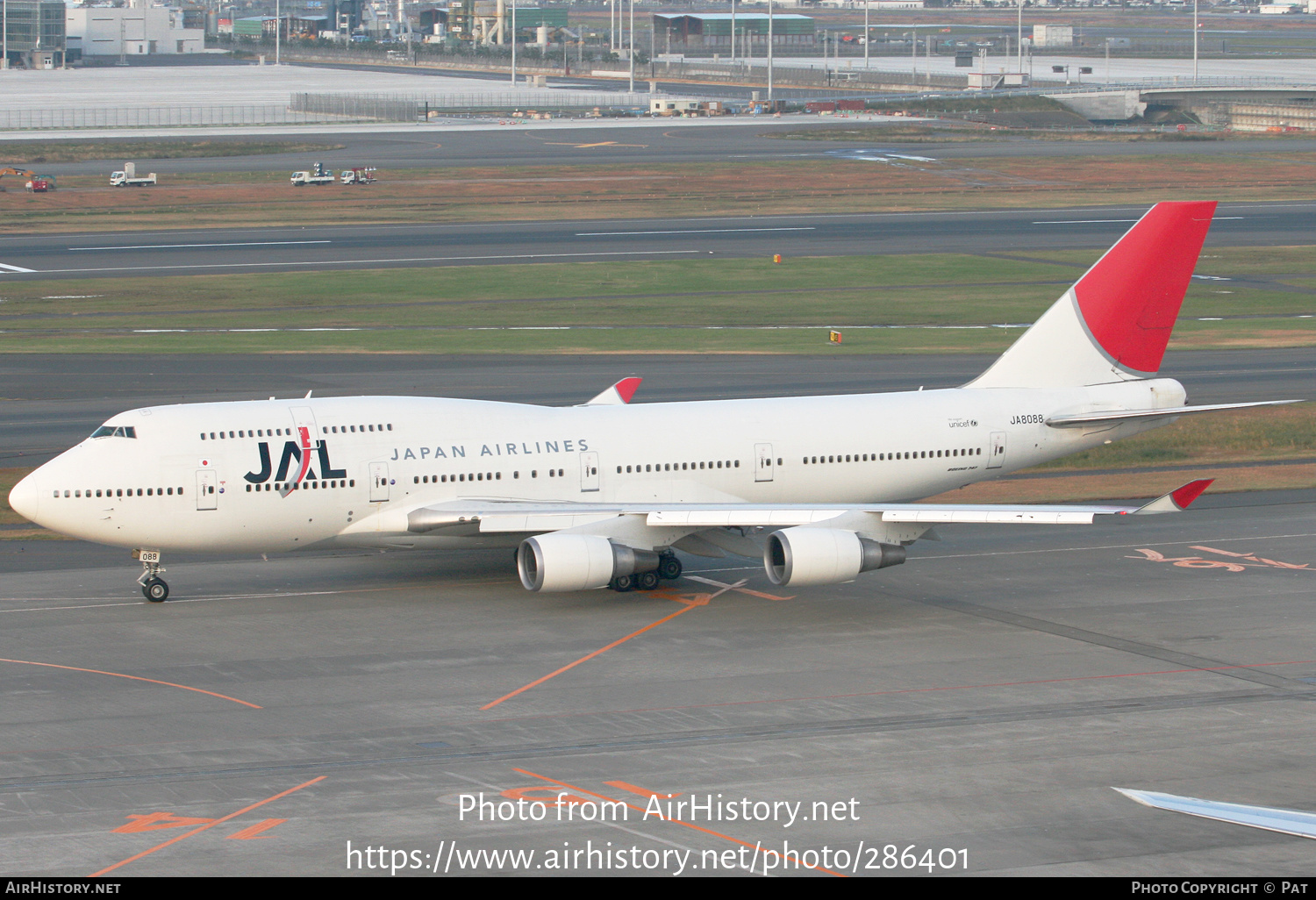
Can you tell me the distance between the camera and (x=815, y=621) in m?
38.0

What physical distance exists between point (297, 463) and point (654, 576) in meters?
9.44

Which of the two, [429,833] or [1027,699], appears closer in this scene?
[429,833]

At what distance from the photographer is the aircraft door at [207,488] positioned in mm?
37875

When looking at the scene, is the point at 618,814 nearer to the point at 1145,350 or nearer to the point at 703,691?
the point at 703,691

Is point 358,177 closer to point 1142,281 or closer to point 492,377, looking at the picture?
point 492,377

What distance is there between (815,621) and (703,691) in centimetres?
619

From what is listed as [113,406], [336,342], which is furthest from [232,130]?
[113,406]

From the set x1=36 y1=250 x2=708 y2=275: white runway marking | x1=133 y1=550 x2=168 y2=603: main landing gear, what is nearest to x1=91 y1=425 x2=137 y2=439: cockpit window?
x1=133 y1=550 x2=168 y2=603: main landing gear

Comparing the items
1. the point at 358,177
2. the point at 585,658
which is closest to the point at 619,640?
the point at 585,658

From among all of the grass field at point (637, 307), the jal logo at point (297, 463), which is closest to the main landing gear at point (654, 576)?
the jal logo at point (297, 463)

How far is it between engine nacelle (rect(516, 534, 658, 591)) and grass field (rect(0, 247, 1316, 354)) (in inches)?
1444

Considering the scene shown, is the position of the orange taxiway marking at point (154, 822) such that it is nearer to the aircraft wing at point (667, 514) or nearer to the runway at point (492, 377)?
the aircraft wing at point (667, 514)

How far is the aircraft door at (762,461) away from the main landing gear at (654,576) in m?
3.12

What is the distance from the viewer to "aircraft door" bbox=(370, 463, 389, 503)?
39.1 meters
